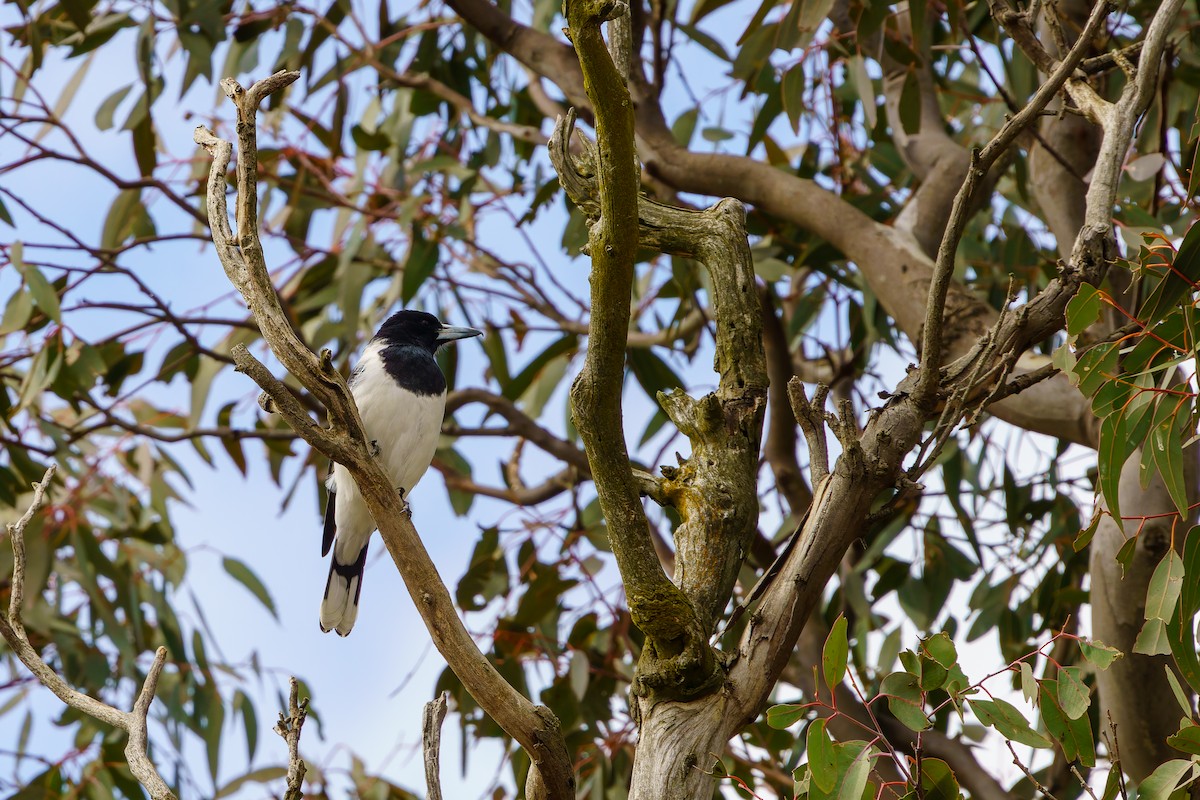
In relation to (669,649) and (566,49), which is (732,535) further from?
(566,49)

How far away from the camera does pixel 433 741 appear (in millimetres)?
1695

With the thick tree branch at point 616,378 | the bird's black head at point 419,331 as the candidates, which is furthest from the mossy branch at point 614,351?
the bird's black head at point 419,331

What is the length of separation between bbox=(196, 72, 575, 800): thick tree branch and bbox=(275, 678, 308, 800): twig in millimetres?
211

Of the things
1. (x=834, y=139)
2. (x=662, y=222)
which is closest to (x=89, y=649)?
(x=834, y=139)

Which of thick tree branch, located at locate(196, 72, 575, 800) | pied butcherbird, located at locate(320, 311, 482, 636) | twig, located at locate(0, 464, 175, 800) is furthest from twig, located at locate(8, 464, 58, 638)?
pied butcherbird, located at locate(320, 311, 482, 636)

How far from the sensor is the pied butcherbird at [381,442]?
10.6 ft

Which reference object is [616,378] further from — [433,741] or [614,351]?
[433,741]

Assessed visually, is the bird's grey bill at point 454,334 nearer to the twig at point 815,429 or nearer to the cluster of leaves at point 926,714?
the twig at point 815,429

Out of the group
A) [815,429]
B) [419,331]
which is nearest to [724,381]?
[815,429]

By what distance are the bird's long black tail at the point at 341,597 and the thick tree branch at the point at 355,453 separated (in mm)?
1401

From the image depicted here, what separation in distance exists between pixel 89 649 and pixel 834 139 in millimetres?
2974

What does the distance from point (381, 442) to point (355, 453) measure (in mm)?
1588

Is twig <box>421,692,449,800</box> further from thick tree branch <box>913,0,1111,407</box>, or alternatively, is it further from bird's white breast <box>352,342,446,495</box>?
bird's white breast <box>352,342,446,495</box>

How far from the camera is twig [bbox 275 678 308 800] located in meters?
1.54
